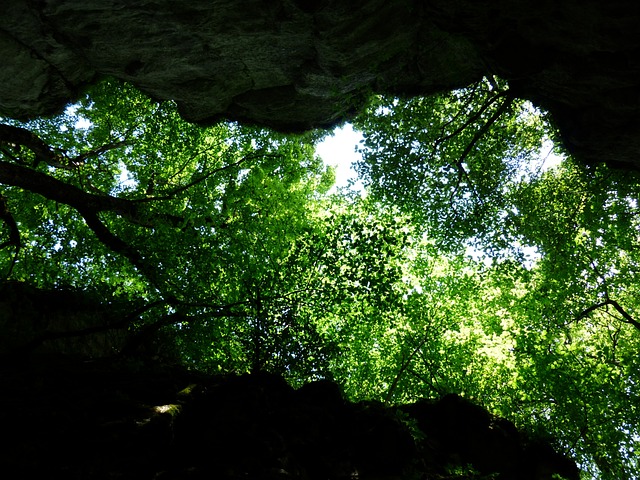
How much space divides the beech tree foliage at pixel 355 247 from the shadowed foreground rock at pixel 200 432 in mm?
2985

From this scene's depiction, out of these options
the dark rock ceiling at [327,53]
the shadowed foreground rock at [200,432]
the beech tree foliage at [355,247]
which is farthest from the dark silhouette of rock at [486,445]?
the dark rock ceiling at [327,53]

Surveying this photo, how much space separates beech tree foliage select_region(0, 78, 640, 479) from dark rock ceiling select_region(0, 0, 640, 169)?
74.2 inches

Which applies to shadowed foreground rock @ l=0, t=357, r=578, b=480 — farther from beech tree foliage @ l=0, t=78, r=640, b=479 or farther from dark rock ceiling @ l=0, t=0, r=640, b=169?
dark rock ceiling @ l=0, t=0, r=640, b=169

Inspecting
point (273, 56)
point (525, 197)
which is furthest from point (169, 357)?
point (525, 197)

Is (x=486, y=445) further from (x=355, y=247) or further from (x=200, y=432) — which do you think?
(x=200, y=432)

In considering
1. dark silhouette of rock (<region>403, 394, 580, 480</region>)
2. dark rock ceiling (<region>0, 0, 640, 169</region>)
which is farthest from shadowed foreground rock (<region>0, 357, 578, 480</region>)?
dark rock ceiling (<region>0, 0, 640, 169</region>)

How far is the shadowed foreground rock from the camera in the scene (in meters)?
7.34

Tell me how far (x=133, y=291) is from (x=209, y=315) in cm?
568

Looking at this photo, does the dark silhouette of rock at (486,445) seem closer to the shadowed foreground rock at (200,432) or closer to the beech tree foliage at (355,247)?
the shadowed foreground rock at (200,432)

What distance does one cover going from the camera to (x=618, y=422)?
1650cm

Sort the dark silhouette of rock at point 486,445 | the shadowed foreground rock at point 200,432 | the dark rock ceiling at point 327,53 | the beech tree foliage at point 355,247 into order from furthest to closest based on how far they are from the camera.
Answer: the beech tree foliage at point 355,247 < the dark silhouette of rock at point 486,445 < the dark rock ceiling at point 327,53 < the shadowed foreground rock at point 200,432

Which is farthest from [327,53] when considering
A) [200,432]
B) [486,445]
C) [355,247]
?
[486,445]

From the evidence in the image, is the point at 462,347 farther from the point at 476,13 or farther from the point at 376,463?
the point at 476,13

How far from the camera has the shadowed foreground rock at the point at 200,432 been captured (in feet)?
24.1
